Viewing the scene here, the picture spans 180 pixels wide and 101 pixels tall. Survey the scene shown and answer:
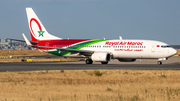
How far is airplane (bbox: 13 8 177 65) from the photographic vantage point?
44562 millimetres

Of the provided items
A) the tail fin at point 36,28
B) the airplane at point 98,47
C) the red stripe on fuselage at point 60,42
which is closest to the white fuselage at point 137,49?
the airplane at point 98,47

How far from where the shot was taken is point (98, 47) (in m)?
48.3

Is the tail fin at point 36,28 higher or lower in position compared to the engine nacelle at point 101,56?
higher

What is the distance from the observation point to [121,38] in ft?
164

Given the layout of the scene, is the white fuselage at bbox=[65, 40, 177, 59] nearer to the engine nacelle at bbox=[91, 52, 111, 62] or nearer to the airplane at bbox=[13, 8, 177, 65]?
the airplane at bbox=[13, 8, 177, 65]

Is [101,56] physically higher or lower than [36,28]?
lower

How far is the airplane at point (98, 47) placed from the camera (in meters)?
44.6

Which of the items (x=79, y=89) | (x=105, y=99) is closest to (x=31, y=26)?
(x=79, y=89)

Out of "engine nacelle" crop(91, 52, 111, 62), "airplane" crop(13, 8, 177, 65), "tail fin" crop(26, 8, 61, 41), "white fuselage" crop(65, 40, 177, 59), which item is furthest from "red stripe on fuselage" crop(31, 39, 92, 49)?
"engine nacelle" crop(91, 52, 111, 62)

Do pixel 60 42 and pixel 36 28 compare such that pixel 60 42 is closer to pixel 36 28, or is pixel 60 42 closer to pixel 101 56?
pixel 36 28

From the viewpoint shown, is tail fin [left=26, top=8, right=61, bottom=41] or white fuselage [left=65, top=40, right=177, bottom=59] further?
tail fin [left=26, top=8, right=61, bottom=41]

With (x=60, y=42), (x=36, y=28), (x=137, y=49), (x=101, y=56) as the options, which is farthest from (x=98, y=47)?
(x=36, y=28)

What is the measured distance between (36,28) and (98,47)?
1348 cm

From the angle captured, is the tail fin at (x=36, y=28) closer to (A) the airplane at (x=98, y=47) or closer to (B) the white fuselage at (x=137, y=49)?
(A) the airplane at (x=98, y=47)
